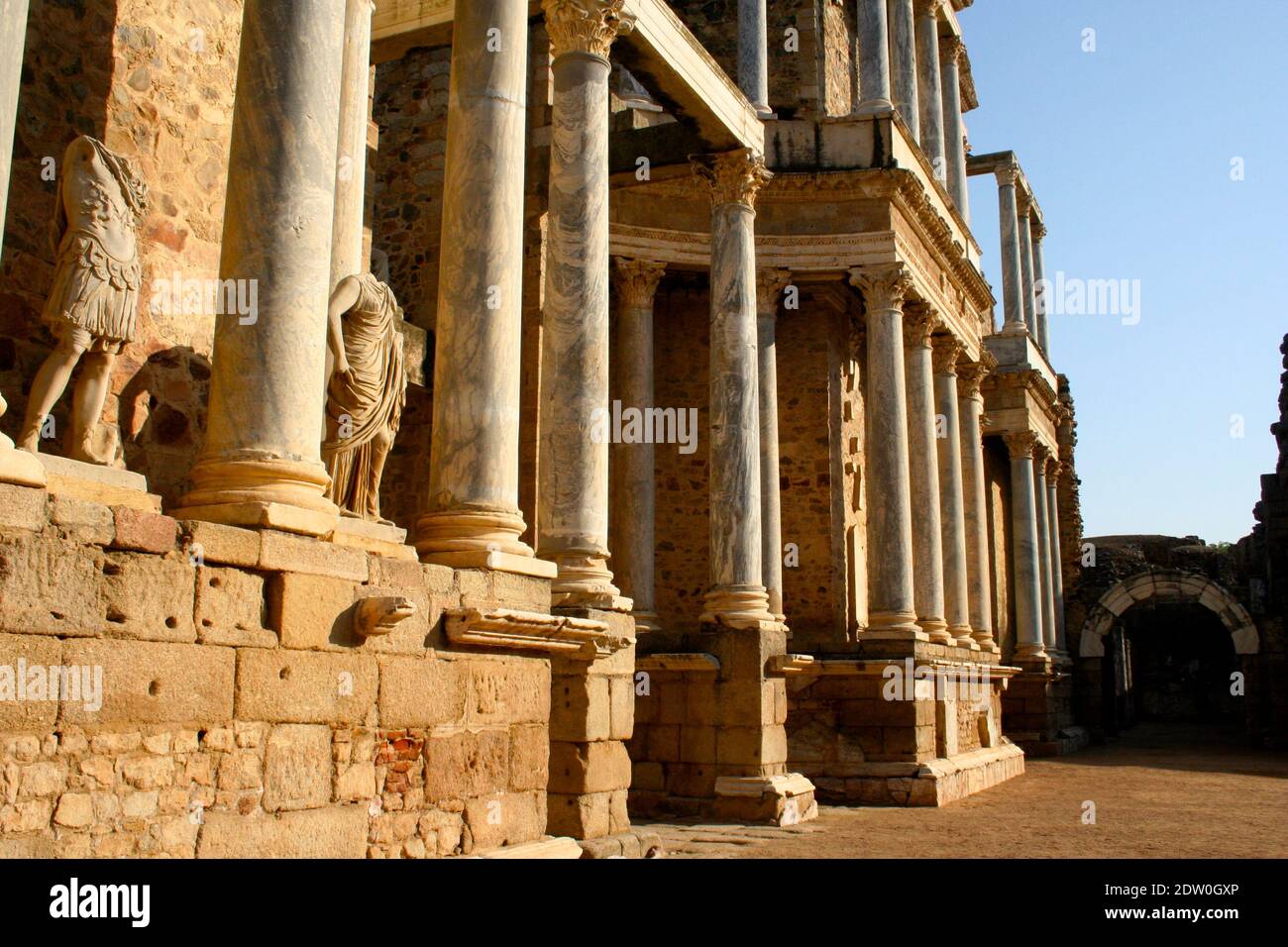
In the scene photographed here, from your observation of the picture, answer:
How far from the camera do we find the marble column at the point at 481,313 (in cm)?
829

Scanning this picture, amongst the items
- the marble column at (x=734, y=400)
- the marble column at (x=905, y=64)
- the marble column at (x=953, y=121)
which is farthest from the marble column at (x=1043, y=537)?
the marble column at (x=734, y=400)

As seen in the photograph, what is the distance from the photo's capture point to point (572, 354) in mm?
9891

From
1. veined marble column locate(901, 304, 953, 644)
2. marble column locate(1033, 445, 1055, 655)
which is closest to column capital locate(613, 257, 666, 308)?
veined marble column locate(901, 304, 953, 644)

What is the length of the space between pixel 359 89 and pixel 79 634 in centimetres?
570

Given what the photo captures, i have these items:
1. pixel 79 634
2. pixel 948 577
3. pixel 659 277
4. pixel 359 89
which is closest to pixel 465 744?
A: pixel 79 634

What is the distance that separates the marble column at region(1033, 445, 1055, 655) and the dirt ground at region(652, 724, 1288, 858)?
776 cm

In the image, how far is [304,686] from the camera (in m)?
6.24

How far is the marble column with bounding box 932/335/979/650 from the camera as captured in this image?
19969 mm

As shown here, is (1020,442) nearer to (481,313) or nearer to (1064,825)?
(1064,825)

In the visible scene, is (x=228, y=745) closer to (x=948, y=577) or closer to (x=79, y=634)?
(x=79, y=634)

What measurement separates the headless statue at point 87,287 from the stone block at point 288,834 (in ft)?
7.49

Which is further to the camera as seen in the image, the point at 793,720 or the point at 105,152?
the point at 793,720

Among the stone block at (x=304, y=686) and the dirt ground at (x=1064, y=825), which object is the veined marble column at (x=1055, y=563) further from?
the stone block at (x=304, y=686)

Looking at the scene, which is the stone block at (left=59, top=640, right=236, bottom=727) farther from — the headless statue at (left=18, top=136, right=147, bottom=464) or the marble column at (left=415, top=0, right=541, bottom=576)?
the marble column at (left=415, top=0, right=541, bottom=576)
